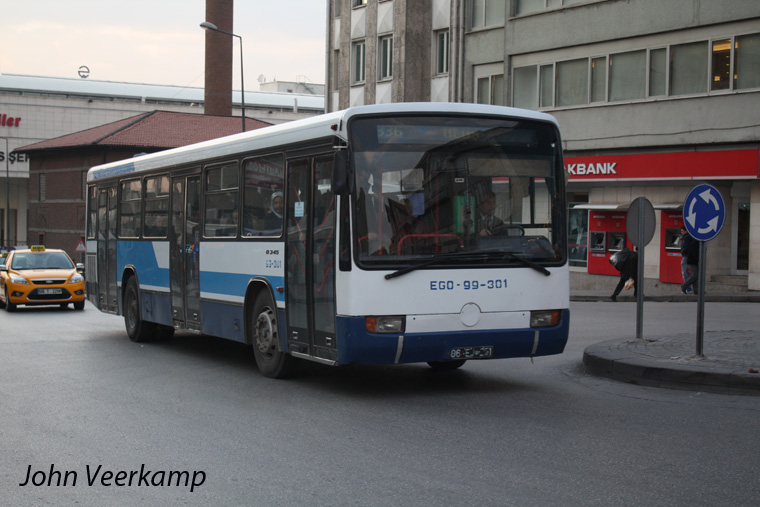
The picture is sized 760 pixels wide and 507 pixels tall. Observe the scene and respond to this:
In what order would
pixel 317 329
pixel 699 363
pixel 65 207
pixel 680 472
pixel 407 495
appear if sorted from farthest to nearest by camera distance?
pixel 65 207 < pixel 699 363 < pixel 317 329 < pixel 680 472 < pixel 407 495

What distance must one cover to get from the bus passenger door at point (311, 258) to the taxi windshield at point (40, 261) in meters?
17.4

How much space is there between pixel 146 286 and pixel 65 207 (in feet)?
208

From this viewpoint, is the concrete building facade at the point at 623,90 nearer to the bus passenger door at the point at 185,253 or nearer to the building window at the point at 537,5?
the building window at the point at 537,5

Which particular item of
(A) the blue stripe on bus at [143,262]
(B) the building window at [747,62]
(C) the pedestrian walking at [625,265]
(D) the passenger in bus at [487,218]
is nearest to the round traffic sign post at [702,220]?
(D) the passenger in bus at [487,218]

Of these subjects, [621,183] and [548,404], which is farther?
[621,183]

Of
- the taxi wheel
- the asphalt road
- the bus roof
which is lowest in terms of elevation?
the taxi wheel

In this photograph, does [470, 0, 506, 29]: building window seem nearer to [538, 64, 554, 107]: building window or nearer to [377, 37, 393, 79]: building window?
[538, 64, 554, 107]: building window

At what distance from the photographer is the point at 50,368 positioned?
40.5 feet

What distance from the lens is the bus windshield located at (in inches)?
368

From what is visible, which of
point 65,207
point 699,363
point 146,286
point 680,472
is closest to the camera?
point 680,472

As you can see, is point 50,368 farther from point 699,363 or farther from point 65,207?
point 65,207

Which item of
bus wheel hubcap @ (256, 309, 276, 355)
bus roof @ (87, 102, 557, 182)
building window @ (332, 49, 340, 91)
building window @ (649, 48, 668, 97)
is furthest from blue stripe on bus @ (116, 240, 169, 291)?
building window @ (332, 49, 340, 91)

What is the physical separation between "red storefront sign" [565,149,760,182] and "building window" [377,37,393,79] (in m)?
10.8

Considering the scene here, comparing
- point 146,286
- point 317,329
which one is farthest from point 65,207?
point 317,329
